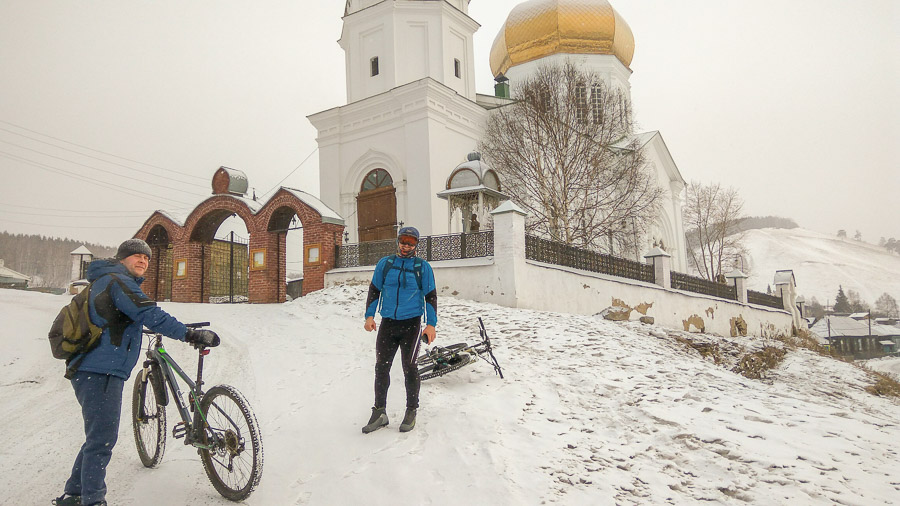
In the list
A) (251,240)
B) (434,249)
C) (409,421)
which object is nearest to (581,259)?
(434,249)

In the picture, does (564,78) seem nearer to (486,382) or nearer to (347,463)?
(486,382)

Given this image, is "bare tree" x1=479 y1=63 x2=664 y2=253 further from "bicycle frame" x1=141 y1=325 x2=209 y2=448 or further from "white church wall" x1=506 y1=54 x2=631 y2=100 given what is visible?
"bicycle frame" x1=141 y1=325 x2=209 y2=448

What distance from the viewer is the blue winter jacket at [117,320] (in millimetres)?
2975

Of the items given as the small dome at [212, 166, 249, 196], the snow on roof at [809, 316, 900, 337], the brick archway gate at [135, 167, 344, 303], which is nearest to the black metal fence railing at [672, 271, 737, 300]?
the brick archway gate at [135, 167, 344, 303]

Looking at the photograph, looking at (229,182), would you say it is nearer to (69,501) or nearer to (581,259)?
(581,259)

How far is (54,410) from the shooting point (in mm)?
5258

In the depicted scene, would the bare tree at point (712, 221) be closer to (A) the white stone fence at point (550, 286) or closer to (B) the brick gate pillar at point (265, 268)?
(A) the white stone fence at point (550, 286)

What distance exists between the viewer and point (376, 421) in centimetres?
441

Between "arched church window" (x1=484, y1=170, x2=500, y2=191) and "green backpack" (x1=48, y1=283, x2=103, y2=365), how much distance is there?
11.2 meters

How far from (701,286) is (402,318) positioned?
56.0 feet

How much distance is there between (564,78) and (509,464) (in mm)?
17161

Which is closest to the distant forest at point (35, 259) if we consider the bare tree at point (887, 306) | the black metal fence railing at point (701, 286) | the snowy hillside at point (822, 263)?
the black metal fence railing at point (701, 286)

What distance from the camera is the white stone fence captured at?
1132 cm

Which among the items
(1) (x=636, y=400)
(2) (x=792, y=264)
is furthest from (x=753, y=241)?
(1) (x=636, y=400)
